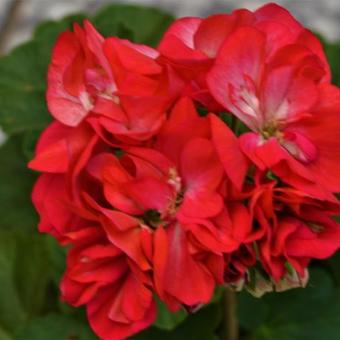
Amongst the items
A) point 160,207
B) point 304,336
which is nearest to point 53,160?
point 160,207

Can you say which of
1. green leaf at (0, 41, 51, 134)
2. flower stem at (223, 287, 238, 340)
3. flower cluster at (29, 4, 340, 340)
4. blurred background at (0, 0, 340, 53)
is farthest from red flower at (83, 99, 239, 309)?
blurred background at (0, 0, 340, 53)

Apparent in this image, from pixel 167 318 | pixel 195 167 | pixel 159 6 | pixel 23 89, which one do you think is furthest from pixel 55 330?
pixel 159 6

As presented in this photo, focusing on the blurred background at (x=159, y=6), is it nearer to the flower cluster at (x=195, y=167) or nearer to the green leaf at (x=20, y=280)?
the green leaf at (x=20, y=280)

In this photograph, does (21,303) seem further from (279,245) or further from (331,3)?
(331,3)

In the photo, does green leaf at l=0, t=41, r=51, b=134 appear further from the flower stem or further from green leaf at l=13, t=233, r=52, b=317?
the flower stem

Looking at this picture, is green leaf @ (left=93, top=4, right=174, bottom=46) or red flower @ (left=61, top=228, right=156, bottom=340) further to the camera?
green leaf @ (left=93, top=4, right=174, bottom=46)

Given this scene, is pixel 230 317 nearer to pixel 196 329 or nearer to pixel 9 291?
pixel 196 329
